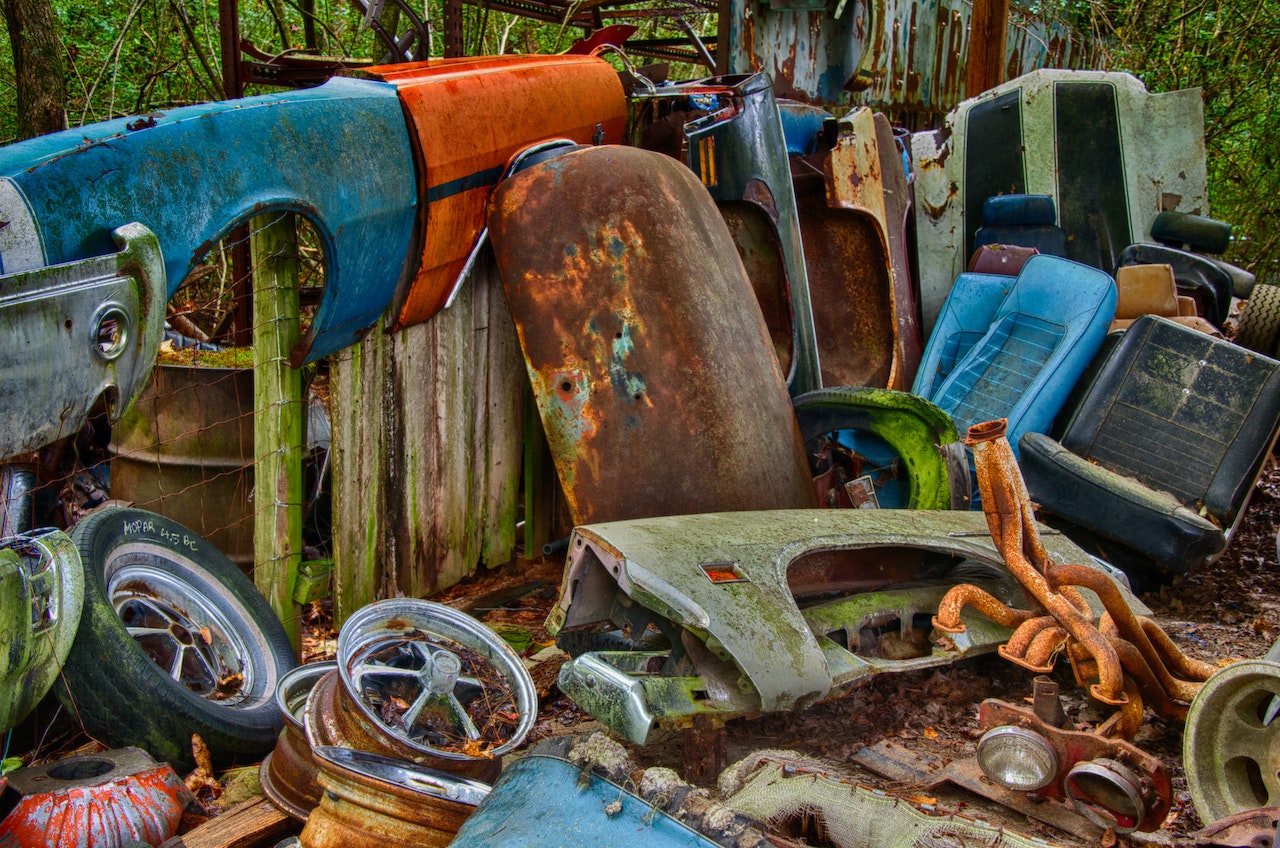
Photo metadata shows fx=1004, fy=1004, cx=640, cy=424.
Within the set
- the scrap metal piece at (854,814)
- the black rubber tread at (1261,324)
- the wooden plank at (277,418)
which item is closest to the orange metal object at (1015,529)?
the scrap metal piece at (854,814)

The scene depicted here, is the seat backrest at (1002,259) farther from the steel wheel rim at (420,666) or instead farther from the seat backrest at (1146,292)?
the steel wheel rim at (420,666)

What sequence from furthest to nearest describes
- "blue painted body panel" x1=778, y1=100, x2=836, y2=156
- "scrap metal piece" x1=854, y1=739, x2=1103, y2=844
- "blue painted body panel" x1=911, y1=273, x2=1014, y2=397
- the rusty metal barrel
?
1. "blue painted body panel" x1=778, y1=100, x2=836, y2=156
2. "blue painted body panel" x1=911, y1=273, x2=1014, y2=397
3. the rusty metal barrel
4. "scrap metal piece" x1=854, y1=739, x2=1103, y2=844

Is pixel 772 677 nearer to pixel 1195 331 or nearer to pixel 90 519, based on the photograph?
pixel 90 519

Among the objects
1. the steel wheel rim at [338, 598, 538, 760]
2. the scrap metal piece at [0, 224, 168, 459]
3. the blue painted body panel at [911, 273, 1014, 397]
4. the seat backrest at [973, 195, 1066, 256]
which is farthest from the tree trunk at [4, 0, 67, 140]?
the seat backrest at [973, 195, 1066, 256]

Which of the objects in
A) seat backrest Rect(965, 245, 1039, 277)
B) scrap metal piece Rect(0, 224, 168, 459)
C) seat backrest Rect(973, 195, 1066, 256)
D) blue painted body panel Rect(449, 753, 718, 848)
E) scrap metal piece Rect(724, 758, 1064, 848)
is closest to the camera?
blue painted body panel Rect(449, 753, 718, 848)

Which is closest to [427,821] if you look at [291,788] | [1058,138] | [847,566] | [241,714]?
[291,788]

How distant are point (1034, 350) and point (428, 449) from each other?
2.80 metres

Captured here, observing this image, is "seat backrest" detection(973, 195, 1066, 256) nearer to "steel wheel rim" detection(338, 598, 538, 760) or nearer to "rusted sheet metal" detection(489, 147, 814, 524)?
"rusted sheet metal" detection(489, 147, 814, 524)

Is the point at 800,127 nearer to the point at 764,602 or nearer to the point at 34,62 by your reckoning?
the point at 764,602

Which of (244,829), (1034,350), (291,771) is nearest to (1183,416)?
(1034,350)

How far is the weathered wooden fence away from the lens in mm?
3283

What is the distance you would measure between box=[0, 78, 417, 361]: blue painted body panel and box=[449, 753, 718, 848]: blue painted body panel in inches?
58.2

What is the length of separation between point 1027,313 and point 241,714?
381cm

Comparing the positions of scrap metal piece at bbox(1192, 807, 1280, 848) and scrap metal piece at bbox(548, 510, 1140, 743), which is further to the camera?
scrap metal piece at bbox(548, 510, 1140, 743)
